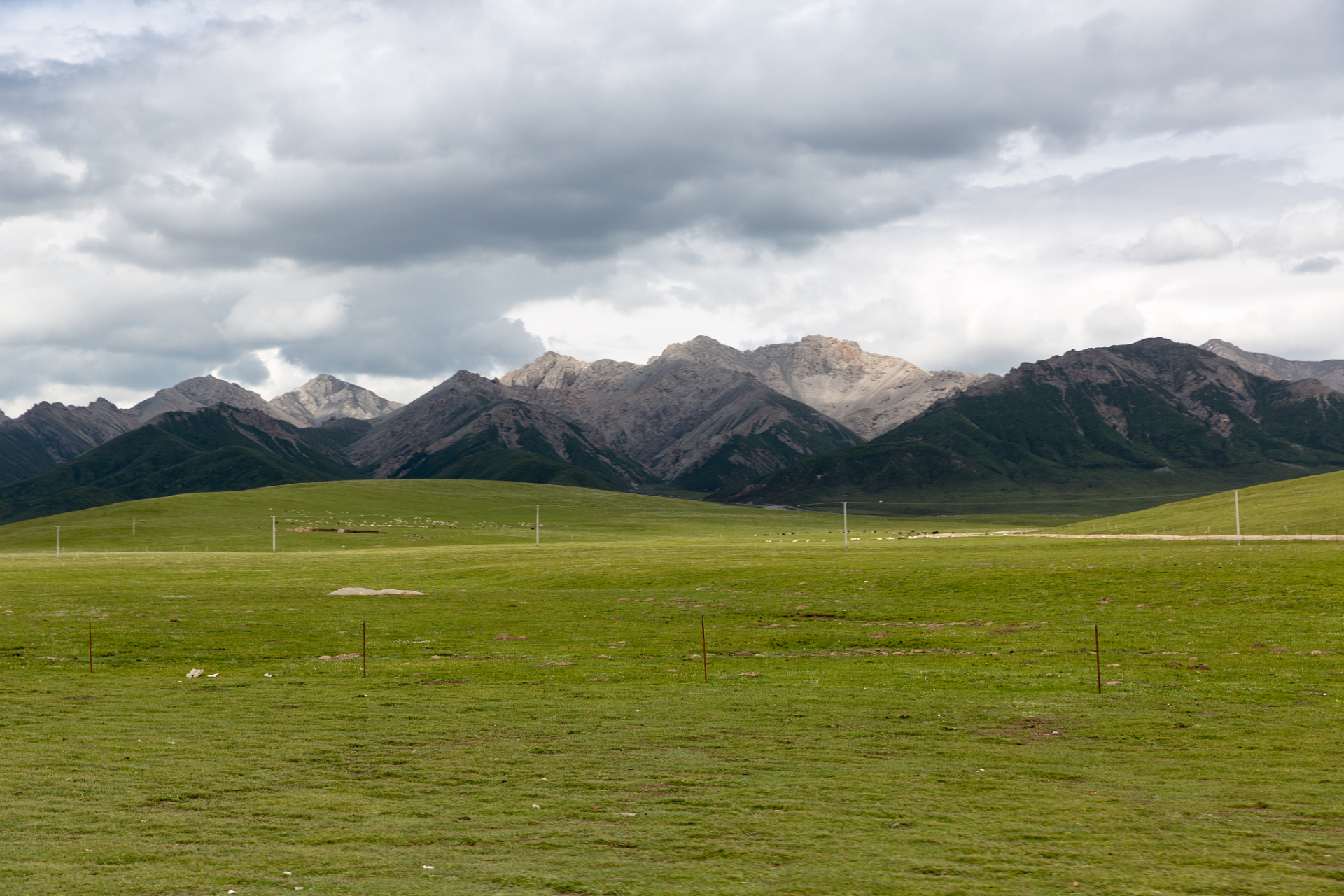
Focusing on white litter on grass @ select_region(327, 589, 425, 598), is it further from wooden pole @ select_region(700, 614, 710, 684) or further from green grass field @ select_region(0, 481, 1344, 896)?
wooden pole @ select_region(700, 614, 710, 684)

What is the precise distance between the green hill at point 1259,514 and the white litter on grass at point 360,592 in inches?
4258

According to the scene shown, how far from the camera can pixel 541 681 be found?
125 feet

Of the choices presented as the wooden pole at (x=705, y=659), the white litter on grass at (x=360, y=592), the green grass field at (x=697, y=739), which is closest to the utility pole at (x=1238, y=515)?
the green grass field at (x=697, y=739)

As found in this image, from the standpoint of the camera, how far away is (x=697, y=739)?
1032 inches

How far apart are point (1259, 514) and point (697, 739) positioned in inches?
5577

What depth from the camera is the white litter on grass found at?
7131cm

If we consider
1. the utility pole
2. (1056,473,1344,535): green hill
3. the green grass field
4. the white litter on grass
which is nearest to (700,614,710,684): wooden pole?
the green grass field

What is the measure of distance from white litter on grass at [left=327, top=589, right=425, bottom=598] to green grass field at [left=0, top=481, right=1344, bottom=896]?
11.5 ft

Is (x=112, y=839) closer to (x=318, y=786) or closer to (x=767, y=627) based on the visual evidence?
(x=318, y=786)

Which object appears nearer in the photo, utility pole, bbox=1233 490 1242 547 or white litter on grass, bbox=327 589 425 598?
white litter on grass, bbox=327 589 425 598

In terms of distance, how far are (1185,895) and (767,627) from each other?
4049 cm

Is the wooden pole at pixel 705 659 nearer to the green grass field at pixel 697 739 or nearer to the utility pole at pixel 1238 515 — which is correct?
the green grass field at pixel 697 739

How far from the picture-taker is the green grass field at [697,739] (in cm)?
1484

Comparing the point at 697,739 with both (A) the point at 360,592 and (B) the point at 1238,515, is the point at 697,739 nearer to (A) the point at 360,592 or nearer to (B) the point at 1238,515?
(A) the point at 360,592
